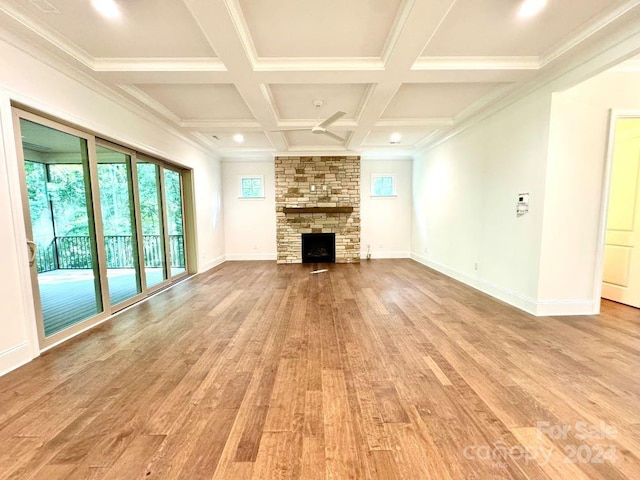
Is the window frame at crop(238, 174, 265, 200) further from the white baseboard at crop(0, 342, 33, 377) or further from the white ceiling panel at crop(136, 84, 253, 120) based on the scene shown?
the white baseboard at crop(0, 342, 33, 377)

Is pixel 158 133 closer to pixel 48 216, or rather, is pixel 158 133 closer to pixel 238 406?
pixel 48 216

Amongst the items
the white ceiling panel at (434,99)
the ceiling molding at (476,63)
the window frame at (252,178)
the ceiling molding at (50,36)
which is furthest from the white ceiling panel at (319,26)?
the window frame at (252,178)

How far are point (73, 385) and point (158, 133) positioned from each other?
3.68 m

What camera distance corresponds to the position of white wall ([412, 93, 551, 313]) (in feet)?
10.5

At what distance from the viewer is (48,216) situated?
2.79 m

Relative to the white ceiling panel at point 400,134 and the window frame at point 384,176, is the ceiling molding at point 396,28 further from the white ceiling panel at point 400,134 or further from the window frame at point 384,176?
the window frame at point 384,176

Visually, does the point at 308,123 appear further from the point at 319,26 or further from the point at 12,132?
the point at 12,132

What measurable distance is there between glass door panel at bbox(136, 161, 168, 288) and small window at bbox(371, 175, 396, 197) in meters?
5.07

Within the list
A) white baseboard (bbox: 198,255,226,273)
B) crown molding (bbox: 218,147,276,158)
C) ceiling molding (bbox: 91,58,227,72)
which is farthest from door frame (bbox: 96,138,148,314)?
crown molding (bbox: 218,147,276,158)

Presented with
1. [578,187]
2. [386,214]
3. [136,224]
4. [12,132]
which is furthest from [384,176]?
[12,132]

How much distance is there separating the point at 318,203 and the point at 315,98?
3438 mm

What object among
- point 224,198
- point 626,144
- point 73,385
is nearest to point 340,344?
point 73,385

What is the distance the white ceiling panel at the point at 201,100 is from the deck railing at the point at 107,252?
2.02 metres

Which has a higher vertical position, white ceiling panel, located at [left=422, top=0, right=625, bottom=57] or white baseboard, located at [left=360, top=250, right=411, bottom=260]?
white ceiling panel, located at [left=422, top=0, right=625, bottom=57]
